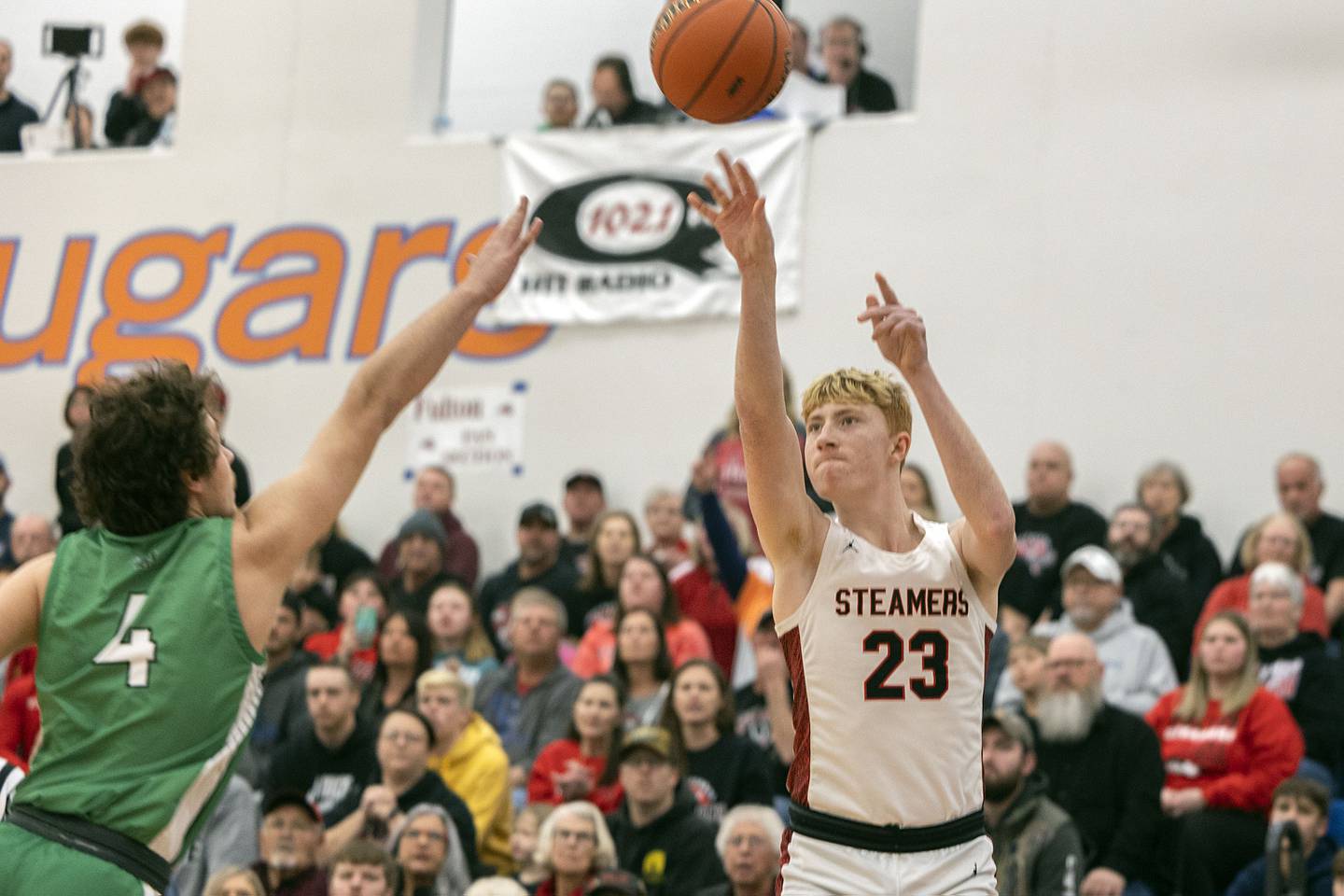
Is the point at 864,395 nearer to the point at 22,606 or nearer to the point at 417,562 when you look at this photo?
the point at 22,606

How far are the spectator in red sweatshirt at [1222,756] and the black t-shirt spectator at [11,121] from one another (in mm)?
12136

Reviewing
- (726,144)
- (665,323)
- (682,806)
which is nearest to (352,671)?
(682,806)

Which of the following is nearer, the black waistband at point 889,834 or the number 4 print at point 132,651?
the number 4 print at point 132,651

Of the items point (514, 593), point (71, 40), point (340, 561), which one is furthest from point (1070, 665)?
point (71, 40)

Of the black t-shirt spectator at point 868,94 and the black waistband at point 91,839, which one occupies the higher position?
the black t-shirt spectator at point 868,94

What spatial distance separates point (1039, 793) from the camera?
927 centimetres

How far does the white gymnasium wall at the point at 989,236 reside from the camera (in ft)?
45.2

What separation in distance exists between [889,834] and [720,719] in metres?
5.11

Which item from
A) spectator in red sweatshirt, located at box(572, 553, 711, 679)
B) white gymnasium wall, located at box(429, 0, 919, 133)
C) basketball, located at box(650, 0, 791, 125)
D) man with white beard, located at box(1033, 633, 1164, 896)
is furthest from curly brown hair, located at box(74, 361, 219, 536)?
white gymnasium wall, located at box(429, 0, 919, 133)

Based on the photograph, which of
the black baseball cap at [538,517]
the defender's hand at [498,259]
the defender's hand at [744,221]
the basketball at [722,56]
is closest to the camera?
the defender's hand at [498,259]

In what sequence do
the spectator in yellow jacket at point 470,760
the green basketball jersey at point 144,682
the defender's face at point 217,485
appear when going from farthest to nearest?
the spectator in yellow jacket at point 470,760, the defender's face at point 217,485, the green basketball jersey at point 144,682

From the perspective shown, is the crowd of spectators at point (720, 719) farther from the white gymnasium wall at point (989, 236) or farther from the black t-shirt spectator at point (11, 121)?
the black t-shirt spectator at point (11, 121)

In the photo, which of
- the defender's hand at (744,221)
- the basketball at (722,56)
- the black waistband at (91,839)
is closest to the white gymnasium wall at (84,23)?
the basketball at (722,56)

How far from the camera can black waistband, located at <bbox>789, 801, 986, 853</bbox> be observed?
5.07 meters
